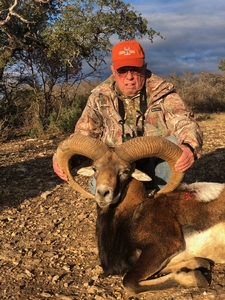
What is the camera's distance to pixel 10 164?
29.6 feet

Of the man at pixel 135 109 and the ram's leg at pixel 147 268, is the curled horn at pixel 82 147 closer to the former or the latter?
the man at pixel 135 109

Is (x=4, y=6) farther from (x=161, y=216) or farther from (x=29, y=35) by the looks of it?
(x=161, y=216)

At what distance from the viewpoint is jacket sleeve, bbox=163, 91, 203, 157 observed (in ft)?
14.2

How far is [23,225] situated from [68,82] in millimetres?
10513

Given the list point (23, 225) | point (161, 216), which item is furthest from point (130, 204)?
point (23, 225)

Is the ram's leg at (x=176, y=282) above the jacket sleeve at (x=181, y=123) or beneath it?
beneath

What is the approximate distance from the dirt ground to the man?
81 cm

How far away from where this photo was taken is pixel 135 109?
519 cm

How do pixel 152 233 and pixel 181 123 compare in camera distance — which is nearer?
pixel 152 233

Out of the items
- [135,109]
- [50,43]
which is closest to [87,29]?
[50,43]

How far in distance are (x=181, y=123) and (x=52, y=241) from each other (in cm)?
216

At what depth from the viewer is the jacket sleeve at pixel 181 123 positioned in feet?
14.2

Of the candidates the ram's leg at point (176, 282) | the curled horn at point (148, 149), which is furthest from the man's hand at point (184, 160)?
the ram's leg at point (176, 282)

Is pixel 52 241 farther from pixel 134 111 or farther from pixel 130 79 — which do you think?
pixel 130 79
